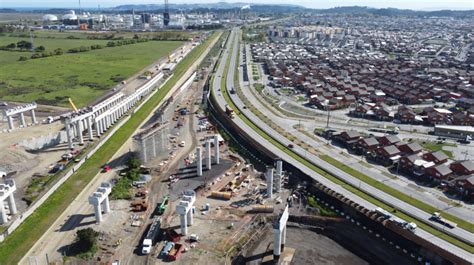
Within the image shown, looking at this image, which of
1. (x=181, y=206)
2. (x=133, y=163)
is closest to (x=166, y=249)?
(x=181, y=206)

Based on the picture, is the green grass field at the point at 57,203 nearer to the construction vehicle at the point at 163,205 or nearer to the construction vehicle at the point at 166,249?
the construction vehicle at the point at 163,205

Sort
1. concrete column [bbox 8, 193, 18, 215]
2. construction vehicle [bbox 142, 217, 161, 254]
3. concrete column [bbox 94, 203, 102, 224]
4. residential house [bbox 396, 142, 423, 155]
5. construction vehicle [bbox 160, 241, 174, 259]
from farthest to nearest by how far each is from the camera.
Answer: residential house [bbox 396, 142, 423, 155] → concrete column [bbox 8, 193, 18, 215] → concrete column [bbox 94, 203, 102, 224] → construction vehicle [bbox 142, 217, 161, 254] → construction vehicle [bbox 160, 241, 174, 259]

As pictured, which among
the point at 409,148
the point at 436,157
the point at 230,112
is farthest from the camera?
the point at 230,112

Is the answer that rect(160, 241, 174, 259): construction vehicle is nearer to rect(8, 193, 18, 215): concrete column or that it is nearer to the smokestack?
rect(8, 193, 18, 215): concrete column

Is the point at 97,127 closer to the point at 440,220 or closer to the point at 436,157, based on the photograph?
the point at 440,220

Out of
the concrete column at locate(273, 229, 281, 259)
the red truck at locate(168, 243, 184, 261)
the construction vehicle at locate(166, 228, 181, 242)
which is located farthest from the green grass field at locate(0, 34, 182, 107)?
the concrete column at locate(273, 229, 281, 259)

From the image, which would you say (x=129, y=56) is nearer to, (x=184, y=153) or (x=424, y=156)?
(x=184, y=153)

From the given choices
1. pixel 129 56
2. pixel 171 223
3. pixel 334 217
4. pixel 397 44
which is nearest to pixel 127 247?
pixel 171 223
